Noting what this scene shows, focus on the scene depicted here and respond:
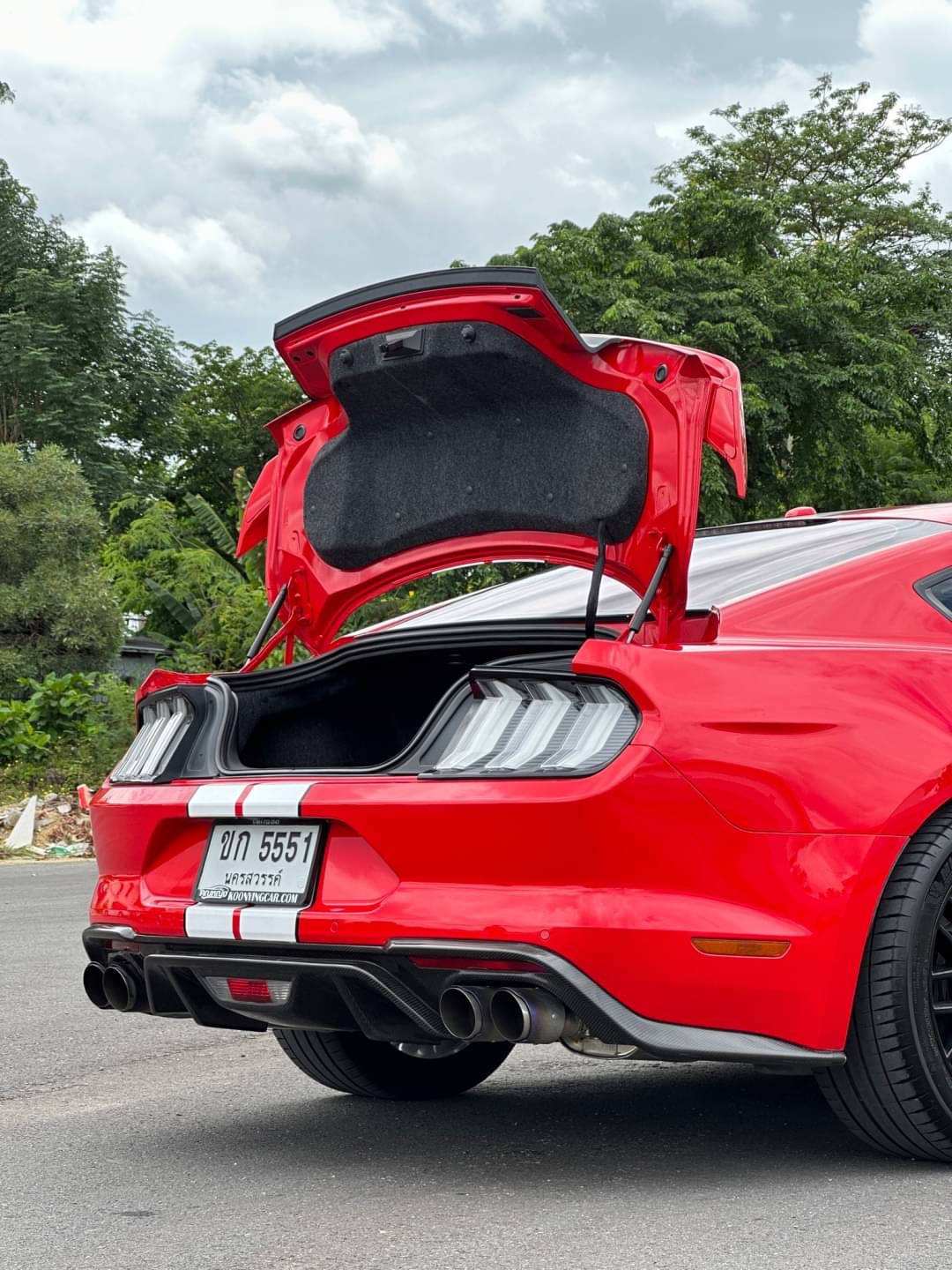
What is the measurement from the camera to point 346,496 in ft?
14.7

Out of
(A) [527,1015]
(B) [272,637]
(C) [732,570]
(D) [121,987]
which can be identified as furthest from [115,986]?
(C) [732,570]

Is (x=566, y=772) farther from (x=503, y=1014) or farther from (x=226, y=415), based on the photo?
(x=226, y=415)

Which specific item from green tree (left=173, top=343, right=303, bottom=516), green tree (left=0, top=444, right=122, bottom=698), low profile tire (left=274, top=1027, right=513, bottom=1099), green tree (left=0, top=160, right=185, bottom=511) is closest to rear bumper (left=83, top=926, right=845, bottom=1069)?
low profile tire (left=274, top=1027, right=513, bottom=1099)

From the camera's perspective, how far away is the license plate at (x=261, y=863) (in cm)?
366

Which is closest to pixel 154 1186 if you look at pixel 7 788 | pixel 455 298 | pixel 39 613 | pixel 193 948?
pixel 193 948

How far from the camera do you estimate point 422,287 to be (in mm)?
3855

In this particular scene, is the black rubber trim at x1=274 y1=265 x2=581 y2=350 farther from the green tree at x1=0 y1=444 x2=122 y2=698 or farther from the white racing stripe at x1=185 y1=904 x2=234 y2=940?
the green tree at x1=0 y1=444 x2=122 y2=698

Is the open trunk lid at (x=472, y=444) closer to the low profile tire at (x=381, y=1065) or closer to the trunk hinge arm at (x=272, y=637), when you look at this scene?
the trunk hinge arm at (x=272, y=637)

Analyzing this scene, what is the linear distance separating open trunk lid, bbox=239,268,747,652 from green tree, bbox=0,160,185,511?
3903 cm

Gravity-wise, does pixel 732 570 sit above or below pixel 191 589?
above

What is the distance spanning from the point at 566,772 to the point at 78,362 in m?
43.8

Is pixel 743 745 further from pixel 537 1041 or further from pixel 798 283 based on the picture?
pixel 798 283

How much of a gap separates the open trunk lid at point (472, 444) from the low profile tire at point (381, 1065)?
105 centimetres

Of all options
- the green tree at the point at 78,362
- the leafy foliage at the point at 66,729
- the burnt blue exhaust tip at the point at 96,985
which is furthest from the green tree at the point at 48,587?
the burnt blue exhaust tip at the point at 96,985
